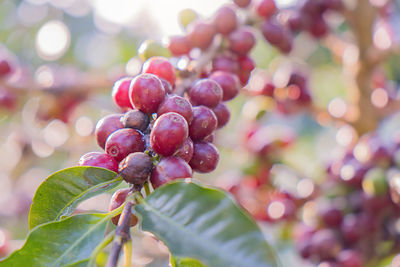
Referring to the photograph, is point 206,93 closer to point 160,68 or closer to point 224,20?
point 160,68

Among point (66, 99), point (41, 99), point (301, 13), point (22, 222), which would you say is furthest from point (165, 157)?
point (22, 222)

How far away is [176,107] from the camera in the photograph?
0.89 metres

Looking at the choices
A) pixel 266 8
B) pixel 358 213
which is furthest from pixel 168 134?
pixel 358 213

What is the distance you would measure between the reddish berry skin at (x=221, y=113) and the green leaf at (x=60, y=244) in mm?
402

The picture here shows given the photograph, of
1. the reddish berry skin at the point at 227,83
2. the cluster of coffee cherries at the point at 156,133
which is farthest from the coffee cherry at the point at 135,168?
the reddish berry skin at the point at 227,83

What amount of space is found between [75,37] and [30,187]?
14.6ft

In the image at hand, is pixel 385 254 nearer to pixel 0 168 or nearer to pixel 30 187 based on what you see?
pixel 30 187

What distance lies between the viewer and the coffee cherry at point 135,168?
805 mm

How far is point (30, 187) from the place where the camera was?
3.14 metres

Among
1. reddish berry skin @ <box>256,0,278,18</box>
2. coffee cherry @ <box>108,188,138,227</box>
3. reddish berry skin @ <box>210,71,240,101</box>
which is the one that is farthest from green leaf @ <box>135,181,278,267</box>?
reddish berry skin @ <box>256,0,278,18</box>

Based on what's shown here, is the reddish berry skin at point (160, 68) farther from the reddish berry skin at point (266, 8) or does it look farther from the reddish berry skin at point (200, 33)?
the reddish berry skin at point (266, 8)

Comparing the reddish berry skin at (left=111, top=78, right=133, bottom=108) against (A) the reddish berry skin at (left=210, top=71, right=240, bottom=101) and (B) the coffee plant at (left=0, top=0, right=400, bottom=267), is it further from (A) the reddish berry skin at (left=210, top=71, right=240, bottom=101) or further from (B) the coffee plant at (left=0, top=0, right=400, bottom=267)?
(A) the reddish berry skin at (left=210, top=71, right=240, bottom=101)

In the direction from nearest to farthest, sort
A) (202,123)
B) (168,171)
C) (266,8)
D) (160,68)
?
(168,171), (202,123), (160,68), (266,8)

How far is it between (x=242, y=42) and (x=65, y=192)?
0.72 m
